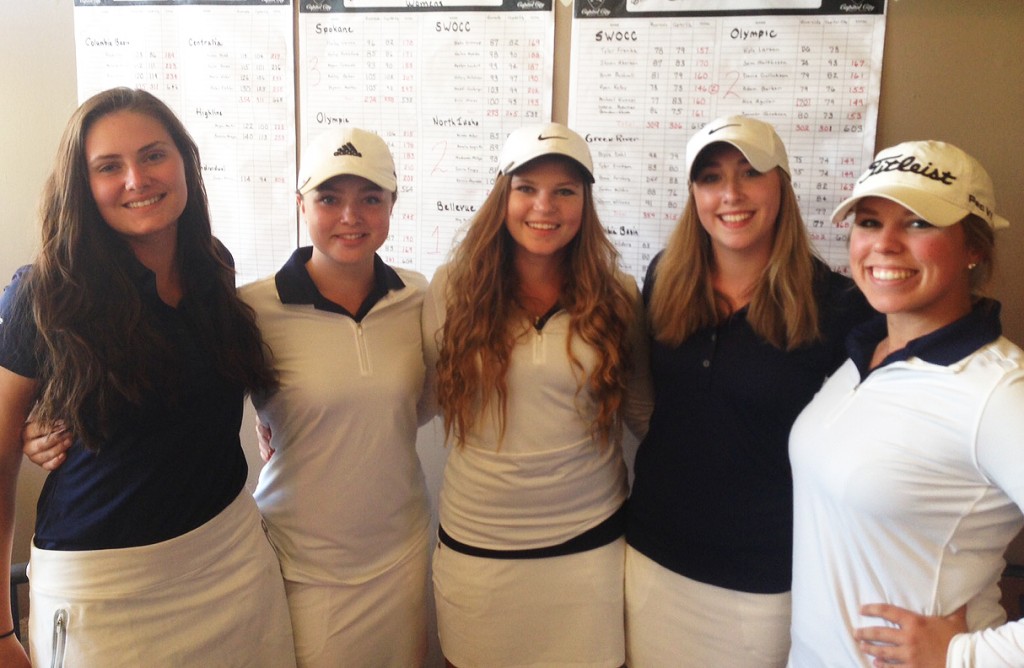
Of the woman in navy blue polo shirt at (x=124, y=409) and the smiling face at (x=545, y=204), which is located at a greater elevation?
the smiling face at (x=545, y=204)

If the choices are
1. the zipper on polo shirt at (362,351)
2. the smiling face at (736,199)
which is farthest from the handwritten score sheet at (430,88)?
the smiling face at (736,199)

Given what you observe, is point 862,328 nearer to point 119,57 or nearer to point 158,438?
point 158,438

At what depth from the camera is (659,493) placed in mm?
1484

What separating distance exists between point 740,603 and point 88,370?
4.53 ft

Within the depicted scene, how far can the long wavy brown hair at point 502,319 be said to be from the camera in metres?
1.45

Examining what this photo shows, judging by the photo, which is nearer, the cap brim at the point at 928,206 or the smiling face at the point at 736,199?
the cap brim at the point at 928,206

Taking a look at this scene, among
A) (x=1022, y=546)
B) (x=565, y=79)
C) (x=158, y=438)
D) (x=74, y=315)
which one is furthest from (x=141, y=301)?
(x=1022, y=546)

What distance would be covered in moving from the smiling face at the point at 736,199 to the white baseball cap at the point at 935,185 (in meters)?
0.26

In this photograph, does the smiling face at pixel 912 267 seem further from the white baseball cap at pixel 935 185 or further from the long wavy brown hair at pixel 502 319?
the long wavy brown hair at pixel 502 319

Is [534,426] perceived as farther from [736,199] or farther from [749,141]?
[749,141]

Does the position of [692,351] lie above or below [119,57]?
below

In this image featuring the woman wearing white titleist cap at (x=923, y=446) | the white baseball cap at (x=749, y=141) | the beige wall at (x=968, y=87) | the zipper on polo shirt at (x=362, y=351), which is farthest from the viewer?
the beige wall at (x=968, y=87)

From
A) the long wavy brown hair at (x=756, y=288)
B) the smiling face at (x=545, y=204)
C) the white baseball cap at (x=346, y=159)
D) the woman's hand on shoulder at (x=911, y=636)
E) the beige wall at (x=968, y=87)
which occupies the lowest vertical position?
the woman's hand on shoulder at (x=911, y=636)

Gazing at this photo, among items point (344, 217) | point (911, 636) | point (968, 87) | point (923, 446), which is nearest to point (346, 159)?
point (344, 217)
